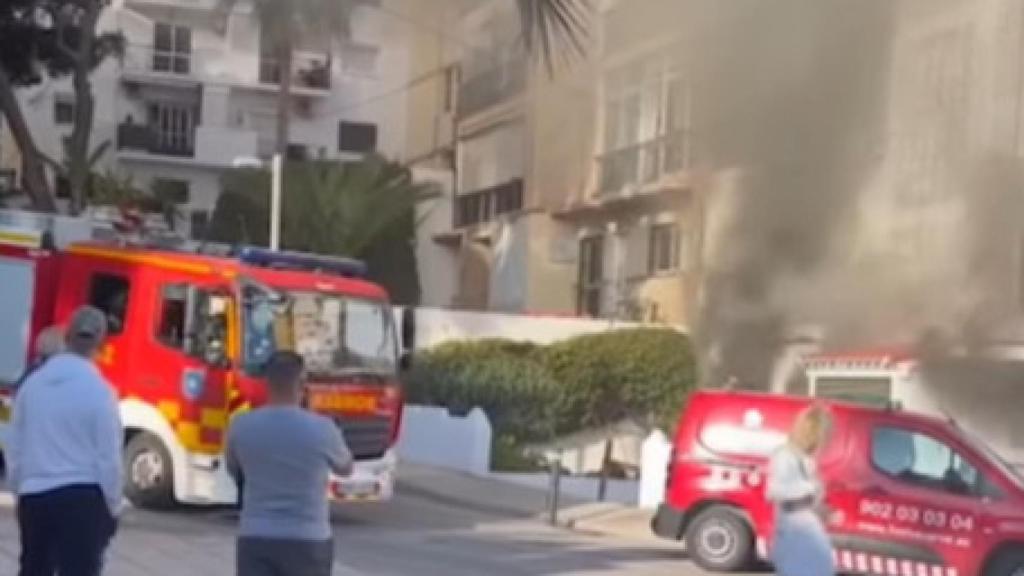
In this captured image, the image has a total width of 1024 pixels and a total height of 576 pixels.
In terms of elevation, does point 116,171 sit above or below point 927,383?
above

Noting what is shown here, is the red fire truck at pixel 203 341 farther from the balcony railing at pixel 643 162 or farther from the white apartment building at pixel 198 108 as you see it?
the white apartment building at pixel 198 108

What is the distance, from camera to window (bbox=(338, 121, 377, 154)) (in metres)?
54.4

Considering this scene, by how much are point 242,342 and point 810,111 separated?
579 cm

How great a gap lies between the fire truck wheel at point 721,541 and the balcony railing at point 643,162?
7533 millimetres

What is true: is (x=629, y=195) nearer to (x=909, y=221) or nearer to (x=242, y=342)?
(x=909, y=221)

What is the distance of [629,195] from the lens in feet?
106

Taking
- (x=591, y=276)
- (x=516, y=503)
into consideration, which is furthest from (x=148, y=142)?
(x=516, y=503)

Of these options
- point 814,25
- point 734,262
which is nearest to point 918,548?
point 814,25

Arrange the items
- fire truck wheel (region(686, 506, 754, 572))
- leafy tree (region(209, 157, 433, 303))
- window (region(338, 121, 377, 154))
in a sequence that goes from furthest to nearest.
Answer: window (region(338, 121, 377, 154))
leafy tree (region(209, 157, 433, 303))
fire truck wheel (region(686, 506, 754, 572))

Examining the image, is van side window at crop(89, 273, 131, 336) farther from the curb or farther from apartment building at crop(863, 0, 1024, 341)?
apartment building at crop(863, 0, 1024, 341)

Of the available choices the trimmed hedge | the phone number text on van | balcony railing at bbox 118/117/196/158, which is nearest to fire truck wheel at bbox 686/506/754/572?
the phone number text on van

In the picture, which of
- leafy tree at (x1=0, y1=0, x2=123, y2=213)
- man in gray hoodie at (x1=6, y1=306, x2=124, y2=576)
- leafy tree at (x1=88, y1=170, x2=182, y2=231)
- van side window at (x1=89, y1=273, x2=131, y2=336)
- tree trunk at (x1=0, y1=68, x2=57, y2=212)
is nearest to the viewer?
man in gray hoodie at (x1=6, y1=306, x2=124, y2=576)

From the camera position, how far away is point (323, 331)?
16.5 metres

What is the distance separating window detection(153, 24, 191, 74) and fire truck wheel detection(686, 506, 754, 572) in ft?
137
